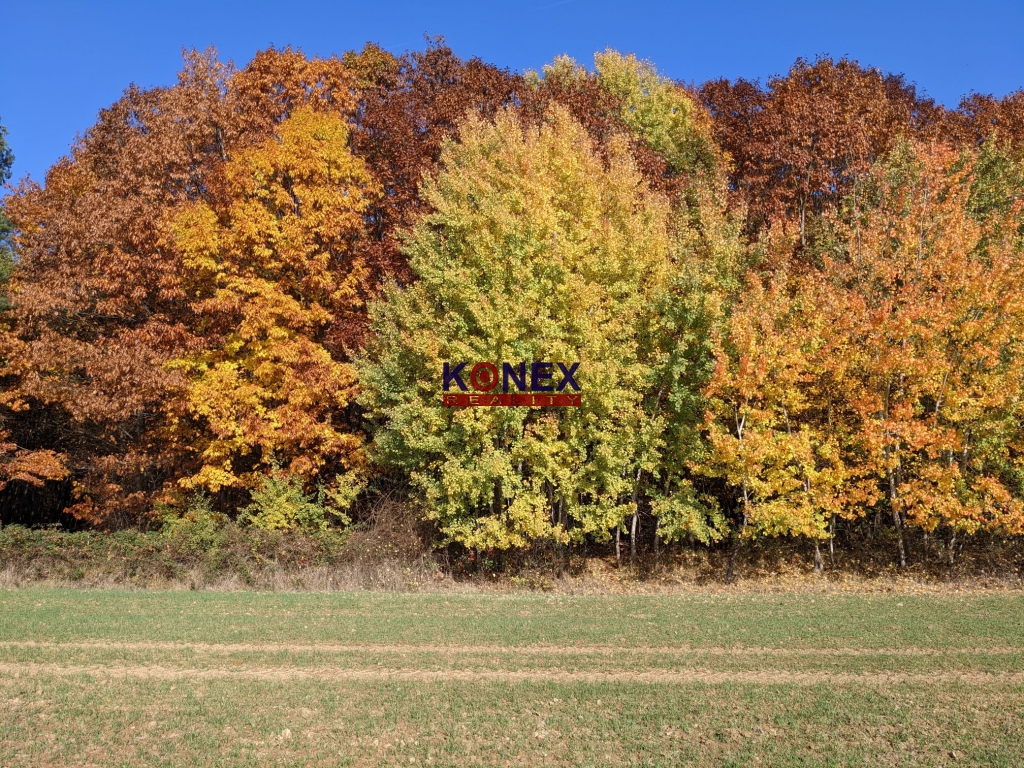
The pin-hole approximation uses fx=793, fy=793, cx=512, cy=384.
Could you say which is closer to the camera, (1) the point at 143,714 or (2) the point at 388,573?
(1) the point at 143,714

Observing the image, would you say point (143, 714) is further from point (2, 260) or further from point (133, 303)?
point (2, 260)

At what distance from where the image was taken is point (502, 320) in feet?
66.1

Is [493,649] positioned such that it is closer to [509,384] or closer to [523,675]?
[523,675]

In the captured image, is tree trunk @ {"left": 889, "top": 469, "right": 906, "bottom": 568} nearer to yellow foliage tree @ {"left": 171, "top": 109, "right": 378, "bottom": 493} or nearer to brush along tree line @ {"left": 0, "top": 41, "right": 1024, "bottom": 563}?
brush along tree line @ {"left": 0, "top": 41, "right": 1024, "bottom": 563}

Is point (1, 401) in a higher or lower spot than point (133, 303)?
lower

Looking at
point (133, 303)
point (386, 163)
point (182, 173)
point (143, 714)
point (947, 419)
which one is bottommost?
point (143, 714)

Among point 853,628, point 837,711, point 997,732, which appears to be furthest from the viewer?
point 853,628

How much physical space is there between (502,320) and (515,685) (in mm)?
11367

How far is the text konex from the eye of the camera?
2047 centimetres

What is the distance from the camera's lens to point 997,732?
27.3 ft

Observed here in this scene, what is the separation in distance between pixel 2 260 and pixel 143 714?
80.7 feet

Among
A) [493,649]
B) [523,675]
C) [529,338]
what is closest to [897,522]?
[529,338]

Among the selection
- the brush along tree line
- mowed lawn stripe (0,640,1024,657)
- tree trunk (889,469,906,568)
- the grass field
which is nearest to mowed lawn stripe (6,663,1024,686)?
the grass field

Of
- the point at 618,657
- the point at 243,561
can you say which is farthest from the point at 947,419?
the point at 243,561
